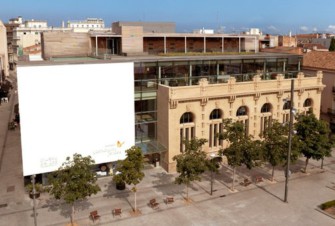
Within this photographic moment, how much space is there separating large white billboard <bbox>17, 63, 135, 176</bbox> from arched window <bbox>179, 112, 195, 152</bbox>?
5.60m

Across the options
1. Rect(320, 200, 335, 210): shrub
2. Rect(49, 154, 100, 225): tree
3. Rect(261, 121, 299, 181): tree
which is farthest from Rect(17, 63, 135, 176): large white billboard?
Rect(320, 200, 335, 210): shrub

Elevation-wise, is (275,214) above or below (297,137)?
below

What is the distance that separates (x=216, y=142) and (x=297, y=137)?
30.2 ft

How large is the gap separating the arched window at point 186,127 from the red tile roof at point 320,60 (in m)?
27.5

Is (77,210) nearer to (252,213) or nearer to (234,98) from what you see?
(252,213)

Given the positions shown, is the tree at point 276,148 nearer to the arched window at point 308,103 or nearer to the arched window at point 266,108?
the arched window at point 266,108

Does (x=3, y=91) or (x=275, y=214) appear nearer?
(x=275, y=214)

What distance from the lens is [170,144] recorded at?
128ft

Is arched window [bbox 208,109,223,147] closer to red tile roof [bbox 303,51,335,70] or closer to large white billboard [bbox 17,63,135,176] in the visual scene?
large white billboard [bbox 17,63,135,176]

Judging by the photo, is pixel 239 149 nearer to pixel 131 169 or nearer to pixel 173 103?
pixel 173 103

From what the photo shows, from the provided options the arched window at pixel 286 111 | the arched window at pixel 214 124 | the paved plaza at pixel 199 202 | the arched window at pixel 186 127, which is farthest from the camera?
the arched window at pixel 286 111

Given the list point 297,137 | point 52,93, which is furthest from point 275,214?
point 52,93

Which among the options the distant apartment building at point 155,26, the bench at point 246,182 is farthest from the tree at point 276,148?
the distant apartment building at point 155,26

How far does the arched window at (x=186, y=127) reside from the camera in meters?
39.8
